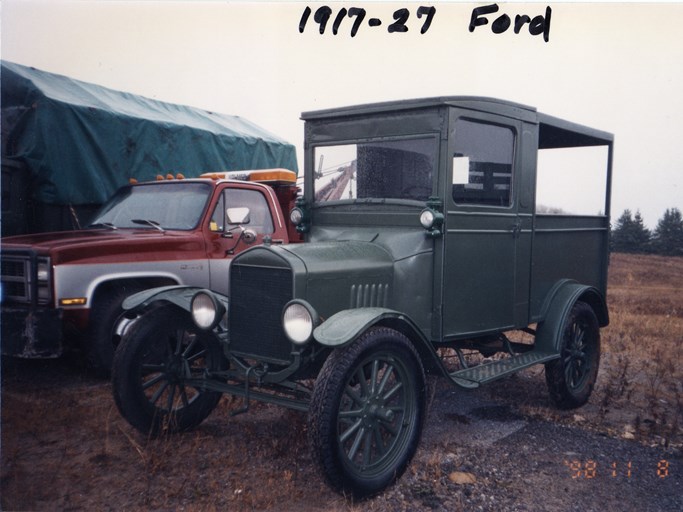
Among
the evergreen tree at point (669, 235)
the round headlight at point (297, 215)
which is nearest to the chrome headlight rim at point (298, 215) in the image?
the round headlight at point (297, 215)

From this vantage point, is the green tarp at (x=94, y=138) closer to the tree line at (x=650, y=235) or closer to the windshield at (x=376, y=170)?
the windshield at (x=376, y=170)

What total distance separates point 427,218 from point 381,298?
0.61 m

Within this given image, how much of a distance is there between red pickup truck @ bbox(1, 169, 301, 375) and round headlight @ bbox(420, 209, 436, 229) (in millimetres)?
1519

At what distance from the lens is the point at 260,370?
3.52 m

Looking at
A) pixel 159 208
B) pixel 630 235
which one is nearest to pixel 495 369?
pixel 159 208

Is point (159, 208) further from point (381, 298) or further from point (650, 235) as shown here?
point (650, 235)

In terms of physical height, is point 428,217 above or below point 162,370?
above

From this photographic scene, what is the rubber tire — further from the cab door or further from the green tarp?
the cab door

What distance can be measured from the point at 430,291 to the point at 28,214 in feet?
16.4

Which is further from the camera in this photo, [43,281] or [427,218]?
[43,281]

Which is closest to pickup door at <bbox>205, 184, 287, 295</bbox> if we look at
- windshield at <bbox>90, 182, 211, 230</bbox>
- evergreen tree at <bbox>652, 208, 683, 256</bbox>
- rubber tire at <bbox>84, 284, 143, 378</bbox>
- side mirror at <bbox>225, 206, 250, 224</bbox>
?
windshield at <bbox>90, 182, 211, 230</bbox>

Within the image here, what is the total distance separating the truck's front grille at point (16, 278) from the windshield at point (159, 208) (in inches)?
42.1

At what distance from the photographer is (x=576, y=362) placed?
16.6 feet

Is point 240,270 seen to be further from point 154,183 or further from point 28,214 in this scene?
point 28,214
